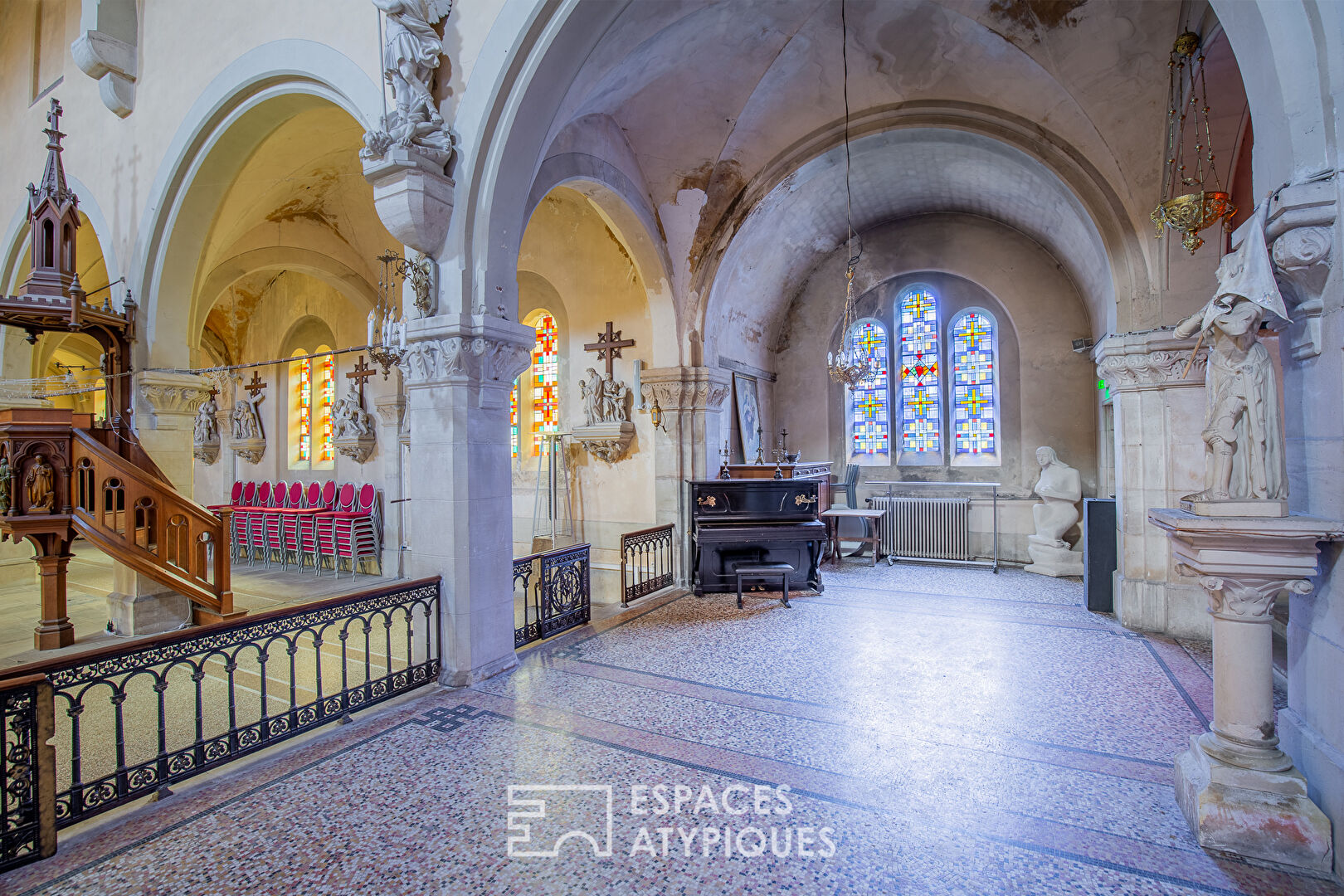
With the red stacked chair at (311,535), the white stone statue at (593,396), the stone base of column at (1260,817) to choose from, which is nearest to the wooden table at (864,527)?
the white stone statue at (593,396)

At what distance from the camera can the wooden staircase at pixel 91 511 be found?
562 centimetres

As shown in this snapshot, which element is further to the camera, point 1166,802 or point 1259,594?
point 1166,802

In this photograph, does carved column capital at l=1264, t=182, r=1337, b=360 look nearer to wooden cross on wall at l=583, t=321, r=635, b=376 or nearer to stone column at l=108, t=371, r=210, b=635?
wooden cross on wall at l=583, t=321, r=635, b=376

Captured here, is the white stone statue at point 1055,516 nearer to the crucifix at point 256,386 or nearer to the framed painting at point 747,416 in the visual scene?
the framed painting at point 747,416

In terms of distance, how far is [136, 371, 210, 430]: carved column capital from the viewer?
22.1 ft

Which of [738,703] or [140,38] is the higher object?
[140,38]

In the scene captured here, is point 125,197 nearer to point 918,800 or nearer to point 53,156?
point 53,156

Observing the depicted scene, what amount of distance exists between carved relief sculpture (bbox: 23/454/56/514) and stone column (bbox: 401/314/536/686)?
12.3 ft

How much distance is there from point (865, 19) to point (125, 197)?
8.31 m

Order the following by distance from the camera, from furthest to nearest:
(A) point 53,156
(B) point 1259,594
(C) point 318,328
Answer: (C) point 318,328 → (A) point 53,156 → (B) point 1259,594

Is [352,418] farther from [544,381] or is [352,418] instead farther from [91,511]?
[91,511]

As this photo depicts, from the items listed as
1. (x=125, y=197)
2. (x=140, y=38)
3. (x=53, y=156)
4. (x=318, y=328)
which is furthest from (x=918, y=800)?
(x=318, y=328)

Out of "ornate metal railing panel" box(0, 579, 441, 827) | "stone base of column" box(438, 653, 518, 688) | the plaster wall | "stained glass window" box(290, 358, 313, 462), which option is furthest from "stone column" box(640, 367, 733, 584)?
"stained glass window" box(290, 358, 313, 462)

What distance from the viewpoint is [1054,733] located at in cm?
376
